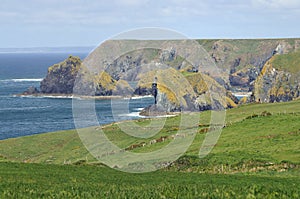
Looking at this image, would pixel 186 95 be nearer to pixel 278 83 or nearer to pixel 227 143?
pixel 278 83

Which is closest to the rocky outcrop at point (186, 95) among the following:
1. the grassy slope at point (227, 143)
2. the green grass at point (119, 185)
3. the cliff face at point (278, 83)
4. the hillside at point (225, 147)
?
the cliff face at point (278, 83)

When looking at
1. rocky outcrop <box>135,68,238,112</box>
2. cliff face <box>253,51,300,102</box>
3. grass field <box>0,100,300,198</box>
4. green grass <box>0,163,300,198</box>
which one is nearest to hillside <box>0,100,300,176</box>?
grass field <box>0,100,300,198</box>

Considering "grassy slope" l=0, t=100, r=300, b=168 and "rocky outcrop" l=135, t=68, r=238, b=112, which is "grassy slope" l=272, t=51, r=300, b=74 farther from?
"grassy slope" l=0, t=100, r=300, b=168

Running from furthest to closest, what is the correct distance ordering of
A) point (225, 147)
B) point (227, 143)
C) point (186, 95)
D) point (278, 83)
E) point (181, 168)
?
1. point (278, 83)
2. point (186, 95)
3. point (227, 143)
4. point (225, 147)
5. point (181, 168)

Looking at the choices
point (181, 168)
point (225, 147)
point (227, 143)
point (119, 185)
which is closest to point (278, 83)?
point (227, 143)

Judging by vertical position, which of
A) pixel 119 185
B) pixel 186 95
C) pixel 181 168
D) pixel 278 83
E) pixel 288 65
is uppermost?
pixel 119 185

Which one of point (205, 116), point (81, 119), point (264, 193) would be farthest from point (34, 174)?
point (81, 119)

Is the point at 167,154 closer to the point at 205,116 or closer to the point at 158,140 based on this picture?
the point at 158,140
